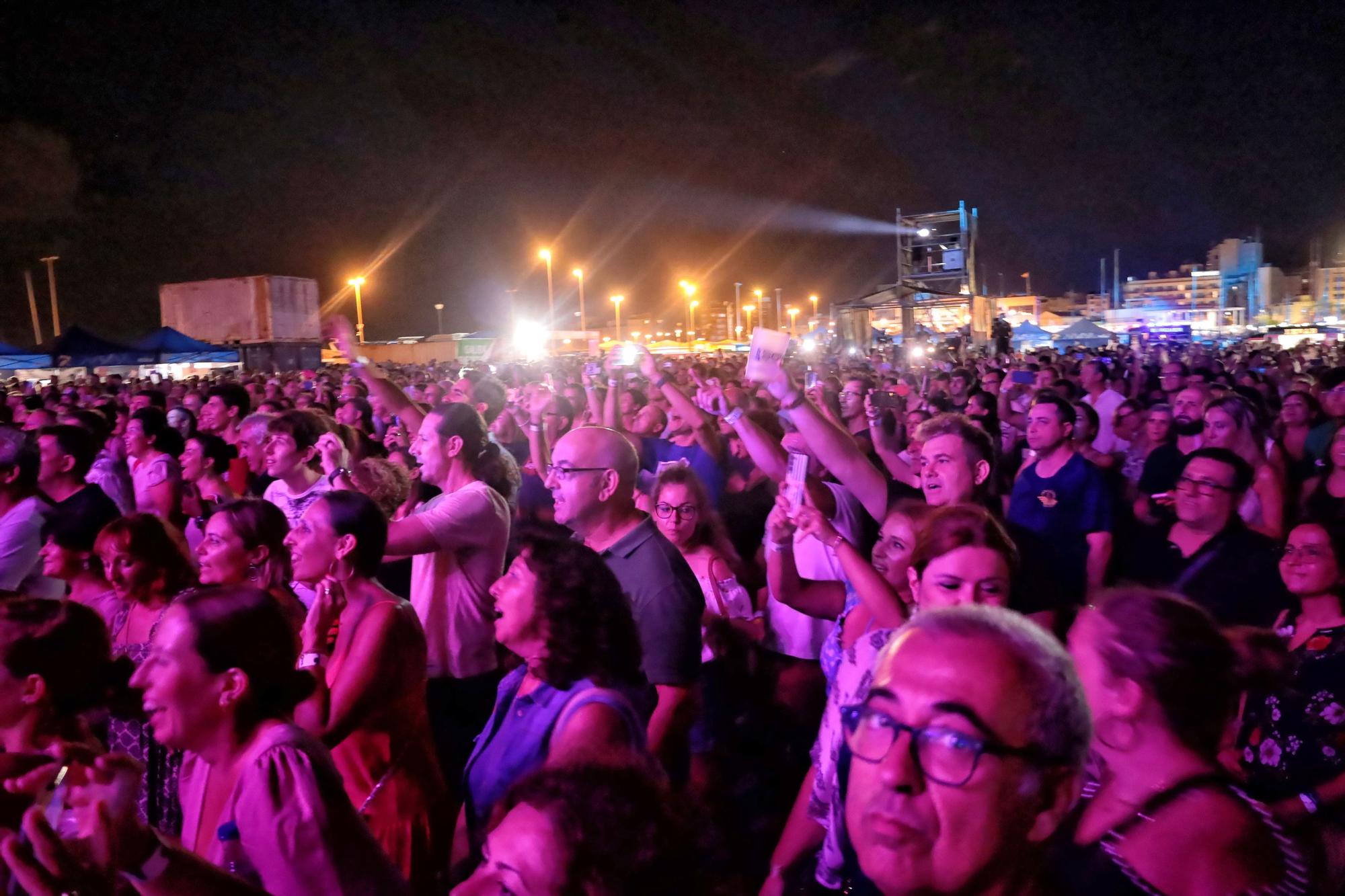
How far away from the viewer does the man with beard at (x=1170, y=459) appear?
5.36 meters

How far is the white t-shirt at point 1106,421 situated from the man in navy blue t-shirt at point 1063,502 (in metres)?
3.59

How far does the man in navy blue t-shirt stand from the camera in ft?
14.2

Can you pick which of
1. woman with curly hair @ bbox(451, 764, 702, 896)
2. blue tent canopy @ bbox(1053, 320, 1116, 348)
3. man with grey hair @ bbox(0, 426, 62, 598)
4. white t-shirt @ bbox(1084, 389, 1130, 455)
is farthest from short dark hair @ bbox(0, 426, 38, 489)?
blue tent canopy @ bbox(1053, 320, 1116, 348)

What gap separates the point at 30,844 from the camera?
1.43 metres

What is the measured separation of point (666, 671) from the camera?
2861 mm

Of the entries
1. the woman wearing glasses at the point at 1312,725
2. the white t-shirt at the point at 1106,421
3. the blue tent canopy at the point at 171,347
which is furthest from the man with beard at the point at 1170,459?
the blue tent canopy at the point at 171,347

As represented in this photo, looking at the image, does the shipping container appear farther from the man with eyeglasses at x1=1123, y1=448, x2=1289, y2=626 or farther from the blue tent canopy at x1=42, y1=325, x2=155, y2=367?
the man with eyeglasses at x1=1123, y1=448, x2=1289, y2=626

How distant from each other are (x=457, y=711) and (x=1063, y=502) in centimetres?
304

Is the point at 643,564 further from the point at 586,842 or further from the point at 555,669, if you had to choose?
the point at 586,842

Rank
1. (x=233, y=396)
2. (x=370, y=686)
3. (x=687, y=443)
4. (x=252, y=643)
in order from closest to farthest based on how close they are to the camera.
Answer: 1. (x=252, y=643)
2. (x=370, y=686)
3. (x=687, y=443)
4. (x=233, y=396)

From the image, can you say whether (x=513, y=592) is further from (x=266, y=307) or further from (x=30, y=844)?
(x=266, y=307)

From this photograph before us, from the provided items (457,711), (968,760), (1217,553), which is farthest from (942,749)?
(1217,553)

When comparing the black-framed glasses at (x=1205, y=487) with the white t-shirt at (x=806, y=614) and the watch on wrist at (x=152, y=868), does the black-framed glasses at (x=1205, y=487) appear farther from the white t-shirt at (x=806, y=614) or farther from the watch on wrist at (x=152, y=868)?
the watch on wrist at (x=152, y=868)

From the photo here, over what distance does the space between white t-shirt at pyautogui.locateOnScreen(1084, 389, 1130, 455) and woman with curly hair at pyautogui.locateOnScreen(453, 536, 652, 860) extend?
267 inches
